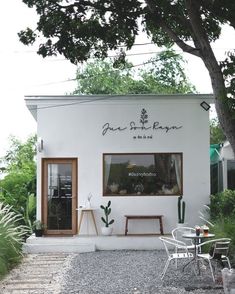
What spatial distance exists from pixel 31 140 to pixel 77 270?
21415 millimetres

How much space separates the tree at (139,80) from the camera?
30234mm

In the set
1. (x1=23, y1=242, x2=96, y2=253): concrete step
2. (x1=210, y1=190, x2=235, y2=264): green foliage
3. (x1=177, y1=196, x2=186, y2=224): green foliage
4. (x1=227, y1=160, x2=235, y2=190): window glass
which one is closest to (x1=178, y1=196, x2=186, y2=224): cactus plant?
(x1=177, y1=196, x2=186, y2=224): green foliage

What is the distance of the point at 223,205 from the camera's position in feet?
42.7

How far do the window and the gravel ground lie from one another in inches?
106

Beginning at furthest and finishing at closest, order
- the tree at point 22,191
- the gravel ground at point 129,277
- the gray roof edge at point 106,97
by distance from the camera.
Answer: the tree at point 22,191 < the gray roof edge at point 106,97 < the gravel ground at point 129,277

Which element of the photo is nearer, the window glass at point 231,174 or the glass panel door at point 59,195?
the glass panel door at point 59,195

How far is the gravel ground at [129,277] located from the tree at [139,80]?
18487 millimetres

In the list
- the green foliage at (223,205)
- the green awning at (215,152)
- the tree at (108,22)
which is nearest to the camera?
the tree at (108,22)

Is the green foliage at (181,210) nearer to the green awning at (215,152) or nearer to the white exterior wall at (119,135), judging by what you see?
the white exterior wall at (119,135)

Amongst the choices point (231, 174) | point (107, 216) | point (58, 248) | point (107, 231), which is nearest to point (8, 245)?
point (58, 248)

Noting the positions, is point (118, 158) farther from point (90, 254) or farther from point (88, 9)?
point (88, 9)

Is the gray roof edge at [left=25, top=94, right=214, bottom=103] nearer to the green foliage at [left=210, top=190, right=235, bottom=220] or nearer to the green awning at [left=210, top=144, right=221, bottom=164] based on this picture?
the green foliage at [left=210, top=190, right=235, bottom=220]

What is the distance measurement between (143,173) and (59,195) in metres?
2.43

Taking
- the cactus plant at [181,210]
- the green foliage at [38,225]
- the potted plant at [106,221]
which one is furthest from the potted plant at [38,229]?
the cactus plant at [181,210]
